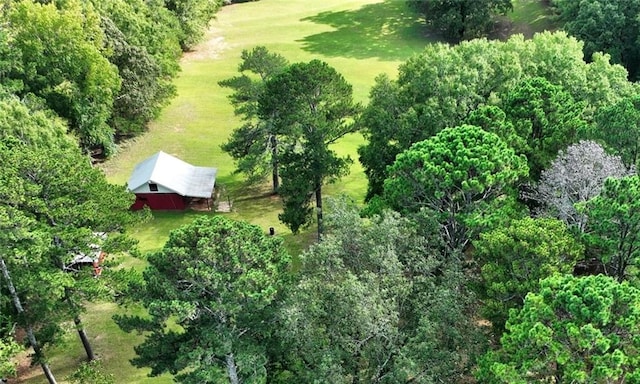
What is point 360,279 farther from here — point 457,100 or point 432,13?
point 432,13

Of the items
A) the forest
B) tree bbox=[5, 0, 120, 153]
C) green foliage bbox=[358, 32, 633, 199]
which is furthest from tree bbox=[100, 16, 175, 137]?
green foliage bbox=[358, 32, 633, 199]

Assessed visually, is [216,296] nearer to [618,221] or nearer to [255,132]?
[618,221]

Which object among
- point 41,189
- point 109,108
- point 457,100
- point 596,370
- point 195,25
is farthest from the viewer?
point 195,25

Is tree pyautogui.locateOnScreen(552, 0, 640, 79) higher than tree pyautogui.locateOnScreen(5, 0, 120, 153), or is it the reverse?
tree pyautogui.locateOnScreen(5, 0, 120, 153)

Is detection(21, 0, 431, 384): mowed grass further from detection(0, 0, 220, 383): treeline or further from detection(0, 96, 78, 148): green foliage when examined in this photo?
detection(0, 96, 78, 148): green foliage

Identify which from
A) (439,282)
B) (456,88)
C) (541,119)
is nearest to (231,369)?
(439,282)

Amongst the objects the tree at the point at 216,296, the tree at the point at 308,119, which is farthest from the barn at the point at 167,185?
the tree at the point at 216,296

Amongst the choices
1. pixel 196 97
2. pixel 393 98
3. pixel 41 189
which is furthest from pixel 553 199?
pixel 196 97
